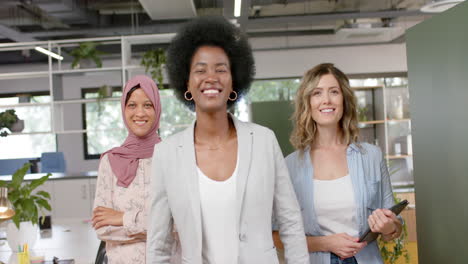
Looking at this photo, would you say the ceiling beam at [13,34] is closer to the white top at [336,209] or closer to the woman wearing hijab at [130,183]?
the woman wearing hijab at [130,183]

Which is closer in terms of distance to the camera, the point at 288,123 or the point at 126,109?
the point at 126,109

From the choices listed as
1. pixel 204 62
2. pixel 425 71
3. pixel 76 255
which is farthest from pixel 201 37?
pixel 76 255

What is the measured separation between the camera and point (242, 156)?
5.47 ft

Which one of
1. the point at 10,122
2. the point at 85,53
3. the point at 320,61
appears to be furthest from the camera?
the point at 320,61

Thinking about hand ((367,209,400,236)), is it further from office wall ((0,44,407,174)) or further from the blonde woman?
office wall ((0,44,407,174))

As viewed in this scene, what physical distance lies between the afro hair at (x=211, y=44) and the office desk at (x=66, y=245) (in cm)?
167

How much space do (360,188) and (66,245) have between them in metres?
2.36

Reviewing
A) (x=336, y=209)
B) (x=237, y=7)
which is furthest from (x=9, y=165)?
(x=336, y=209)

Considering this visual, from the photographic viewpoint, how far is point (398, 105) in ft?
32.2

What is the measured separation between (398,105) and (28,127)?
8347 mm

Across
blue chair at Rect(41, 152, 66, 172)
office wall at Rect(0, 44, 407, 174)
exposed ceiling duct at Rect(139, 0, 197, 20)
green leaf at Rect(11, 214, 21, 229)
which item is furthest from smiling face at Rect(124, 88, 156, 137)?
office wall at Rect(0, 44, 407, 174)

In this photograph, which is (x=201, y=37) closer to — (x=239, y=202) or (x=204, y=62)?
(x=204, y=62)

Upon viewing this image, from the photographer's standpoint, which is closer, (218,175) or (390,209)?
(218,175)

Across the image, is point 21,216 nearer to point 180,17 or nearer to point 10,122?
point 10,122
